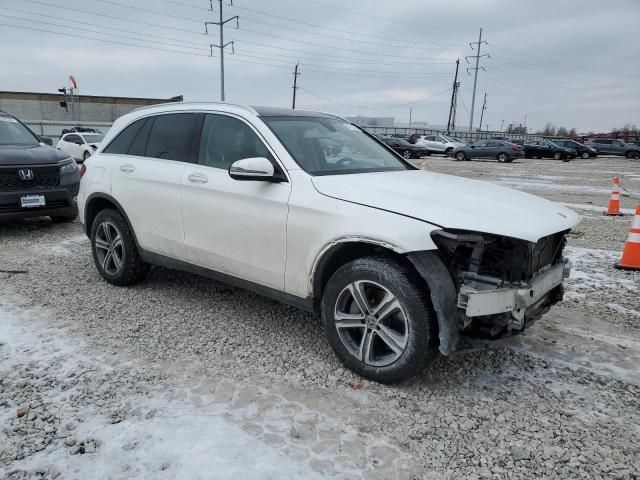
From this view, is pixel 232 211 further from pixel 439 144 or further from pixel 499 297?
pixel 439 144

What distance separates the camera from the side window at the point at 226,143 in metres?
3.85

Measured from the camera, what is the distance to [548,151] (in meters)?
35.0

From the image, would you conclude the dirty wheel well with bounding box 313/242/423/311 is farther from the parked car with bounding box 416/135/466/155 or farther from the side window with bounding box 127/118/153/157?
the parked car with bounding box 416/135/466/155

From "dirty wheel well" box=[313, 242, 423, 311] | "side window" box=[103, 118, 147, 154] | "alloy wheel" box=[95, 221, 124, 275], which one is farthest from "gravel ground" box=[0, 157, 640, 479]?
"side window" box=[103, 118, 147, 154]

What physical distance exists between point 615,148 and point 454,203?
41.8 metres

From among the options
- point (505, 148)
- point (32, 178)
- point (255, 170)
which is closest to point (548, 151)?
point (505, 148)

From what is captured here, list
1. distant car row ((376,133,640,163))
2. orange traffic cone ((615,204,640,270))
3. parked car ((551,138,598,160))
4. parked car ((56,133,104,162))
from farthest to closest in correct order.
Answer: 1. parked car ((551,138,598,160))
2. distant car row ((376,133,640,163))
3. parked car ((56,133,104,162))
4. orange traffic cone ((615,204,640,270))

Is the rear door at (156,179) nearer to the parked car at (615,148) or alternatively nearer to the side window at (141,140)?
the side window at (141,140)

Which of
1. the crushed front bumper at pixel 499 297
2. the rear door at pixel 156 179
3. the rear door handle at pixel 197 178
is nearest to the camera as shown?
the crushed front bumper at pixel 499 297

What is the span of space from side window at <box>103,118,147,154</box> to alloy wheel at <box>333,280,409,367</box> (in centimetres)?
289

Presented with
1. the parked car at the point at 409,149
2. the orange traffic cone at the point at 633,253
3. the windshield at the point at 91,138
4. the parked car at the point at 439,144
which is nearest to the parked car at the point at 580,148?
the parked car at the point at 439,144

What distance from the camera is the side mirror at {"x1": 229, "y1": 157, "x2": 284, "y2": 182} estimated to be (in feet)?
11.3

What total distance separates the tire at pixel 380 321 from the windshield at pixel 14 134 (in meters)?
6.95

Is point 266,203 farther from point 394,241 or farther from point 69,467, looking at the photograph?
point 69,467
